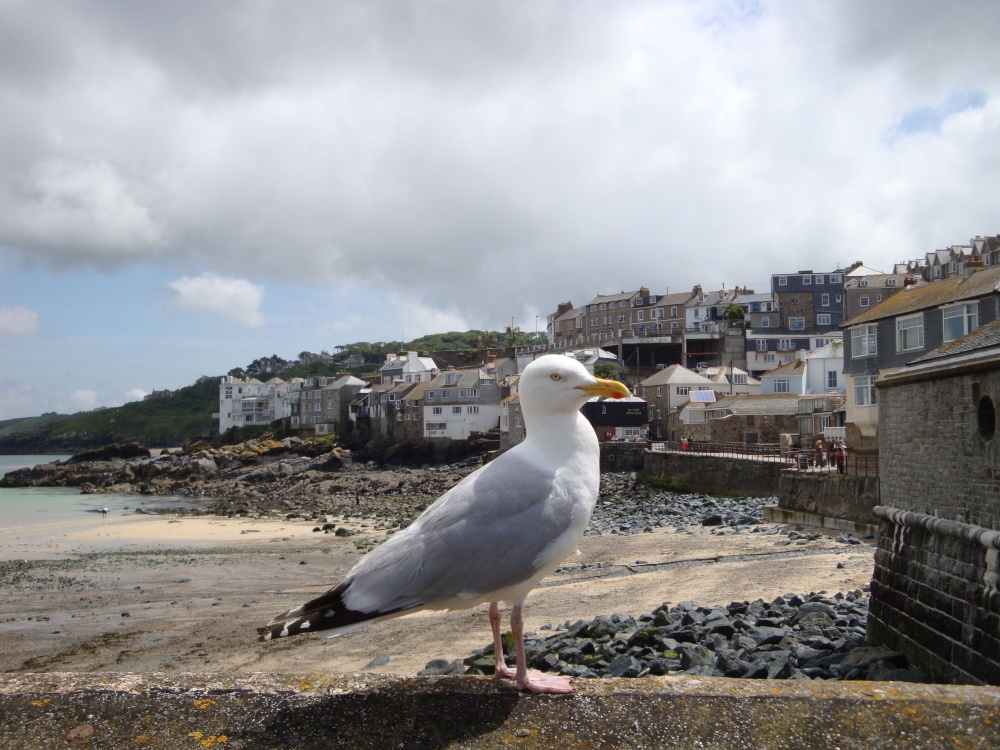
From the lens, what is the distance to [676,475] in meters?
43.7

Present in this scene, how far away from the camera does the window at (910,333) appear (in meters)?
27.5

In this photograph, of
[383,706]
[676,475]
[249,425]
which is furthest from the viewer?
[249,425]

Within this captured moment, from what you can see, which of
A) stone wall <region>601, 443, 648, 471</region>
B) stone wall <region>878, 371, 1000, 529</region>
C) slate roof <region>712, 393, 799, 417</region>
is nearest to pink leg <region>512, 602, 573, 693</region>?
stone wall <region>878, 371, 1000, 529</region>

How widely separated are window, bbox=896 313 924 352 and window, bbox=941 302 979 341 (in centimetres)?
124

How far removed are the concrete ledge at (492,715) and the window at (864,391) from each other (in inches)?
1168

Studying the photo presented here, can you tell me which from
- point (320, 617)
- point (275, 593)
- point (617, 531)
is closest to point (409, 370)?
point (617, 531)

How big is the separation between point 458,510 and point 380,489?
53502 mm

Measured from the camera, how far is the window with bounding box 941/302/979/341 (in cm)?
2506

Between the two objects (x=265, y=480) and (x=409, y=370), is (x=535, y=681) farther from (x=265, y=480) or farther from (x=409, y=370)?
(x=409, y=370)

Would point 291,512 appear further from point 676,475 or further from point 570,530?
point 570,530

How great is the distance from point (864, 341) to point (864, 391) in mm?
2025

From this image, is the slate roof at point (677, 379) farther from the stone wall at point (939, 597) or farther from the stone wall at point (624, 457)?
the stone wall at point (939, 597)

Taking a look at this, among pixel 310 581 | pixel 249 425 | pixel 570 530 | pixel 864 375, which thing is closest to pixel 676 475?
pixel 864 375

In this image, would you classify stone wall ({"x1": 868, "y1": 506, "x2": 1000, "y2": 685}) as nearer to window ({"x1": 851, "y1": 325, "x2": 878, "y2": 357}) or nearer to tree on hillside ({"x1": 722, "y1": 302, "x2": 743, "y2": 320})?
window ({"x1": 851, "y1": 325, "x2": 878, "y2": 357})
